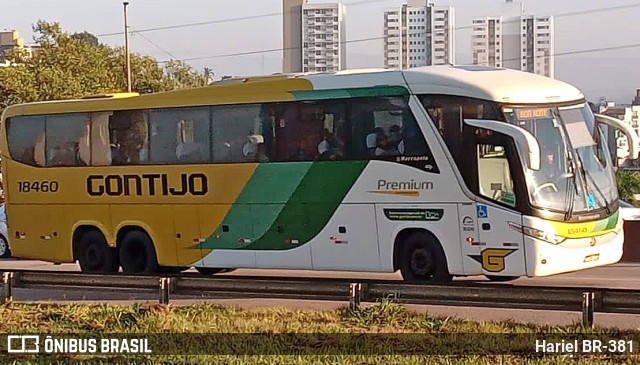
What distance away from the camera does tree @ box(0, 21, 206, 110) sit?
48.2m

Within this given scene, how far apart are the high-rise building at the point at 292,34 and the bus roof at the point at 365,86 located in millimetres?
71656

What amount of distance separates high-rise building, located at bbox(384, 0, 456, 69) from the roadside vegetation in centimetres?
8815

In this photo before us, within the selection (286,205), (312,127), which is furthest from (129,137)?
(312,127)

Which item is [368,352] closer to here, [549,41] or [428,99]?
[428,99]

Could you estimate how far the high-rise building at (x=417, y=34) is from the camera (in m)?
102

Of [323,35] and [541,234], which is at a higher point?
A: [323,35]

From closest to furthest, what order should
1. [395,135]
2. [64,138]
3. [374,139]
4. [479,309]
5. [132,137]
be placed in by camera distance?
[479,309]
[395,135]
[374,139]
[132,137]
[64,138]

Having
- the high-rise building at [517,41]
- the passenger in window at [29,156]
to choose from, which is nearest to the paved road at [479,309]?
the passenger in window at [29,156]

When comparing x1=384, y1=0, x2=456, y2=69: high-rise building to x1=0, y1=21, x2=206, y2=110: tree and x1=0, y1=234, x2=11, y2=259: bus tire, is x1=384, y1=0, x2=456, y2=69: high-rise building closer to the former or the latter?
x1=0, y1=21, x2=206, y2=110: tree

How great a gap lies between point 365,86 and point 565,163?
3.17m

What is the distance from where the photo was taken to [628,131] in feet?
54.1

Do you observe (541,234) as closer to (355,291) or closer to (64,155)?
(355,291)

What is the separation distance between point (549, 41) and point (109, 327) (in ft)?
295

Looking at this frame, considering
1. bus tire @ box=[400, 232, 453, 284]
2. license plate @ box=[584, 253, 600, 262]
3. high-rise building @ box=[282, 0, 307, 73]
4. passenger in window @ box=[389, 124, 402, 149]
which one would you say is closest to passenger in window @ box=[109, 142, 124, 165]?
passenger in window @ box=[389, 124, 402, 149]
